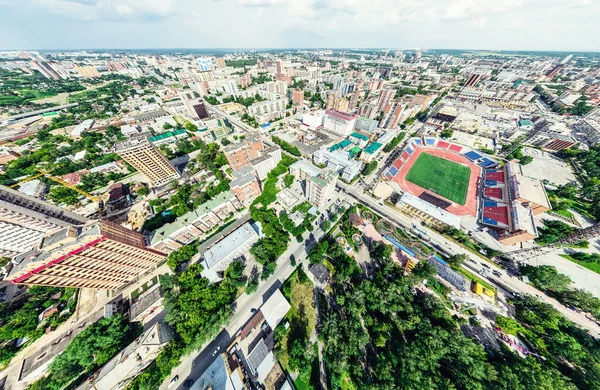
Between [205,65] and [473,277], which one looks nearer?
[473,277]

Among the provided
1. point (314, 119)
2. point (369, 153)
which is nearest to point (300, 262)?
point (369, 153)

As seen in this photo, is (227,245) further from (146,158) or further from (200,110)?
(200,110)

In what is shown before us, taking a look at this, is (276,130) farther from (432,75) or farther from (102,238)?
(432,75)

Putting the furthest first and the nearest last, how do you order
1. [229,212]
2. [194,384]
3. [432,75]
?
[432,75], [229,212], [194,384]

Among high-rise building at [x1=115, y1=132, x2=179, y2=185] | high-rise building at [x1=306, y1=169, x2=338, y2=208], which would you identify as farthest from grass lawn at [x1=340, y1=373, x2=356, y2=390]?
high-rise building at [x1=115, y1=132, x2=179, y2=185]

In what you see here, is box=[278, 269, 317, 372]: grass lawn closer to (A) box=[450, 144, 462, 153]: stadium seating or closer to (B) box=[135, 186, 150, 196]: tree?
(B) box=[135, 186, 150, 196]: tree

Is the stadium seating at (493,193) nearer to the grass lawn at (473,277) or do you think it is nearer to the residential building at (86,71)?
the grass lawn at (473,277)

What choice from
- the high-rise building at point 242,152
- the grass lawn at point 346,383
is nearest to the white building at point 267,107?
the high-rise building at point 242,152

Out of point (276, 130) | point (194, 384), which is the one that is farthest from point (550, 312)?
point (276, 130)
